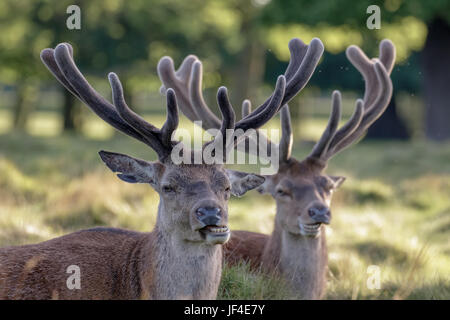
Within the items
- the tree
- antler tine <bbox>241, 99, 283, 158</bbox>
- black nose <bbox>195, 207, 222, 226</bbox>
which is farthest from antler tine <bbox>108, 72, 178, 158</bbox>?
the tree

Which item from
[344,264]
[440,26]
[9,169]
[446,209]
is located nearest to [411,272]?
[344,264]

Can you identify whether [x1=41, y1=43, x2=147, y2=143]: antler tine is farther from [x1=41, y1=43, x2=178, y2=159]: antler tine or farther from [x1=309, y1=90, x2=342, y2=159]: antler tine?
[x1=309, y1=90, x2=342, y2=159]: antler tine

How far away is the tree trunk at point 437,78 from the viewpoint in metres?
19.2

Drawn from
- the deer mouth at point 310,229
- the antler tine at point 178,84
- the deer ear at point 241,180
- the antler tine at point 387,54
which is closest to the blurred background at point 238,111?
the deer mouth at point 310,229

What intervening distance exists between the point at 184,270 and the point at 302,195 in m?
1.69

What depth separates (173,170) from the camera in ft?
13.6

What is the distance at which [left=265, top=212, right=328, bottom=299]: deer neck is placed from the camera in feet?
17.6

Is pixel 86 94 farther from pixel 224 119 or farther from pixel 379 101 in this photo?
pixel 379 101

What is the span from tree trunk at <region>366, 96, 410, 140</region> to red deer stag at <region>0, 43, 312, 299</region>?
2903 cm

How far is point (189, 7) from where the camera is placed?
26.7 m

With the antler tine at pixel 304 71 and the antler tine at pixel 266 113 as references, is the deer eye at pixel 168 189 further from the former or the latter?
the antler tine at pixel 304 71

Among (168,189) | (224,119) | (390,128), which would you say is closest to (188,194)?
(168,189)

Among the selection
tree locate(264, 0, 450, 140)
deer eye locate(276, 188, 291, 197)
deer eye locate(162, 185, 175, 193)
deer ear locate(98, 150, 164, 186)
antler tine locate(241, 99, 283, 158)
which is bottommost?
deer eye locate(276, 188, 291, 197)

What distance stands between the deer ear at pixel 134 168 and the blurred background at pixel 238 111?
1.06m
